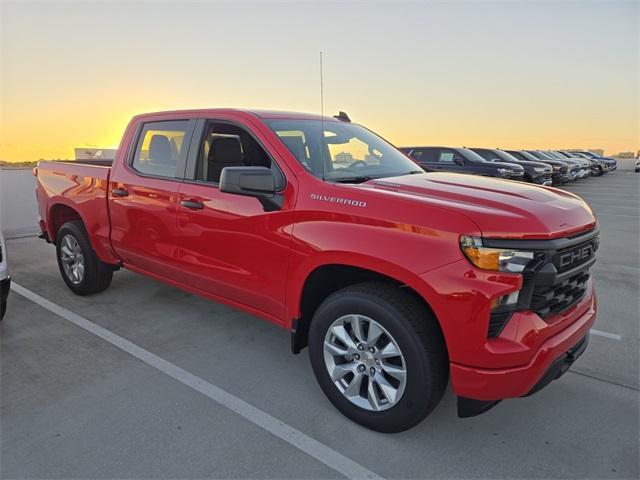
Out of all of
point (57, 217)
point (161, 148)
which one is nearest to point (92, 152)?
point (57, 217)

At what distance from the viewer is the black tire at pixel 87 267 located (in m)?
4.79

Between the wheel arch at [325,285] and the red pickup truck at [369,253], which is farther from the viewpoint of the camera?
the wheel arch at [325,285]

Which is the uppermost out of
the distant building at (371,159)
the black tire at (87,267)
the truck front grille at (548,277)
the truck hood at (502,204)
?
the distant building at (371,159)

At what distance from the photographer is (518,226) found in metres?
2.30

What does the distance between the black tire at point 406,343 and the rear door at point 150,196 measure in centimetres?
179

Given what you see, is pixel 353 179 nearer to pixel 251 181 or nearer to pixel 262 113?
pixel 251 181

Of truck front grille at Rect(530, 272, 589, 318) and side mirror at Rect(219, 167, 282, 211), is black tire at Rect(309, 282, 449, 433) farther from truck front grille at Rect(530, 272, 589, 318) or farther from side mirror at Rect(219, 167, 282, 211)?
side mirror at Rect(219, 167, 282, 211)

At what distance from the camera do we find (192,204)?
3.54 metres

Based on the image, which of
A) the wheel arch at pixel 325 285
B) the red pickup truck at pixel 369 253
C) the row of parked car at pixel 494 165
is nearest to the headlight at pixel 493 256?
the red pickup truck at pixel 369 253

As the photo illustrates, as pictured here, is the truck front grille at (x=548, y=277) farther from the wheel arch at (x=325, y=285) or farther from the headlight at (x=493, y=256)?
the wheel arch at (x=325, y=285)

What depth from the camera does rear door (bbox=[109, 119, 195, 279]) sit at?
12.5 ft

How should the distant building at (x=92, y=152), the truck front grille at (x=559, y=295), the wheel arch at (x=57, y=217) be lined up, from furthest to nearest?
the distant building at (x=92, y=152), the wheel arch at (x=57, y=217), the truck front grille at (x=559, y=295)

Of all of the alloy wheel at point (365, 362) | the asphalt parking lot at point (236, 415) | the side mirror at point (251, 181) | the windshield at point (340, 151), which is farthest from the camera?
the windshield at point (340, 151)

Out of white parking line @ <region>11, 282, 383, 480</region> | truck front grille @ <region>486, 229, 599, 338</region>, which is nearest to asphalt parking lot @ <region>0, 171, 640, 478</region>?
white parking line @ <region>11, 282, 383, 480</region>
